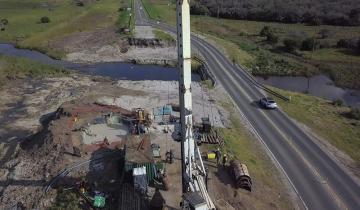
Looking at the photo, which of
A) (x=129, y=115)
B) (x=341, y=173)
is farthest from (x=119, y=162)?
(x=341, y=173)

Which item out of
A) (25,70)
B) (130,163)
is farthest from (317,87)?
(25,70)

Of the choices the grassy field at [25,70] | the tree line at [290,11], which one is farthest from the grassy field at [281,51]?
the grassy field at [25,70]

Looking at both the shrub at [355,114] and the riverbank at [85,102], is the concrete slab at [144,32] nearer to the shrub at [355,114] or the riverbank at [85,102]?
the riverbank at [85,102]

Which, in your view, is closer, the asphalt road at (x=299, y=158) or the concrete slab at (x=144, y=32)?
the asphalt road at (x=299, y=158)

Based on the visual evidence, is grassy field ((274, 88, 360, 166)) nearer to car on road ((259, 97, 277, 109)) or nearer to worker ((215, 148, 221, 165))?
car on road ((259, 97, 277, 109))

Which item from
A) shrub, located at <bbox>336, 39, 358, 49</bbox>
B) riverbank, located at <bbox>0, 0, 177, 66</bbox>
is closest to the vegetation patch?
riverbank, located at <bbox>0, 0, 177, 66</bbox>

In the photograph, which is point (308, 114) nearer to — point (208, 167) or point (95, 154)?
point (208, 167)
